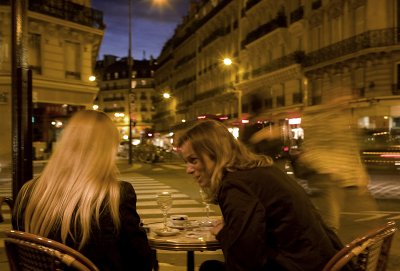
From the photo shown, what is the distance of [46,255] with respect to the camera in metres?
2.38

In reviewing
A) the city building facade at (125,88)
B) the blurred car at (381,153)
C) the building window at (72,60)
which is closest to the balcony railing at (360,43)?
the blurred car at (381,153)

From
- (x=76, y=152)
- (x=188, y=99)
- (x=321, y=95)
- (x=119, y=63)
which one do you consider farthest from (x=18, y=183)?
(x=119, y=63)

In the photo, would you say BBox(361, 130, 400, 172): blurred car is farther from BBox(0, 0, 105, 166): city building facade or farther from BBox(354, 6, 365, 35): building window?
BBox(0, 0, 105, 166): city building facade

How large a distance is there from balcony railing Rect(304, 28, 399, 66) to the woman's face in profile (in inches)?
1112

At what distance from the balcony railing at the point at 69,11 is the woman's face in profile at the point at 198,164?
2725 centimetres

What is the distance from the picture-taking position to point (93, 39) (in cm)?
3219

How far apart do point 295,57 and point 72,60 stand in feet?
52.6

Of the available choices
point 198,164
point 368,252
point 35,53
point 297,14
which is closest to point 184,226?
point 198,164

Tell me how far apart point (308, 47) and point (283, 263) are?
35936mm

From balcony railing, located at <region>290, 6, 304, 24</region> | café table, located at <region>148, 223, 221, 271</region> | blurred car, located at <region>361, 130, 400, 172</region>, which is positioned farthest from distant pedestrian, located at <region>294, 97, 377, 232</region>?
balcony railing, located at <region>290, 6, 304, 24</region>

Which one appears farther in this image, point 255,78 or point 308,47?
point 255,78

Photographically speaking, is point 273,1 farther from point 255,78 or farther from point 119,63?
point 119,63

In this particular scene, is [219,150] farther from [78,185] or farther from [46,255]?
[46,255]

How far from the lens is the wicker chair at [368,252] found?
241cm
